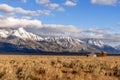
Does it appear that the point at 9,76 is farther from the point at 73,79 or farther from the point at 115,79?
the point at 115,79

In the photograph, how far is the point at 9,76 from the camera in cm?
1784

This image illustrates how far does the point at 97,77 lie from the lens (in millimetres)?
19719

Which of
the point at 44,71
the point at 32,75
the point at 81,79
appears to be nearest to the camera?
the point at 81,79

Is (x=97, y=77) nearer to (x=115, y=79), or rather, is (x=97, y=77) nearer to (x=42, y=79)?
(x=115, y=79)

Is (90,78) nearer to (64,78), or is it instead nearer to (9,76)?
(64,78)

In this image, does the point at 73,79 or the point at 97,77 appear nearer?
the point at 73,79

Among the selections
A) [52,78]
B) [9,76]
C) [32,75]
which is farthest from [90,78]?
[9,76]

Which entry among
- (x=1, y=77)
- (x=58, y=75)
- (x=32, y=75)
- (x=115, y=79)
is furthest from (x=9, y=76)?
(x=115, y=79)

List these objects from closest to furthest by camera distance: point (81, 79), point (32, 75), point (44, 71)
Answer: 1. point (81, 79)
2. point (32, 75)
3. point (44, 71)

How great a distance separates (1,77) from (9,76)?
547 millimetres

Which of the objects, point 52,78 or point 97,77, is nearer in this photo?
point 52,78

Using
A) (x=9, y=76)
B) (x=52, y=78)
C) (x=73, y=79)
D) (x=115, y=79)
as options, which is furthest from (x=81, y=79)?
(x=9, y=76)

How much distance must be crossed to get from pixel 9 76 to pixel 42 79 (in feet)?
6.65

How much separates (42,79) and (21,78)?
Answer: 131 centimetres
